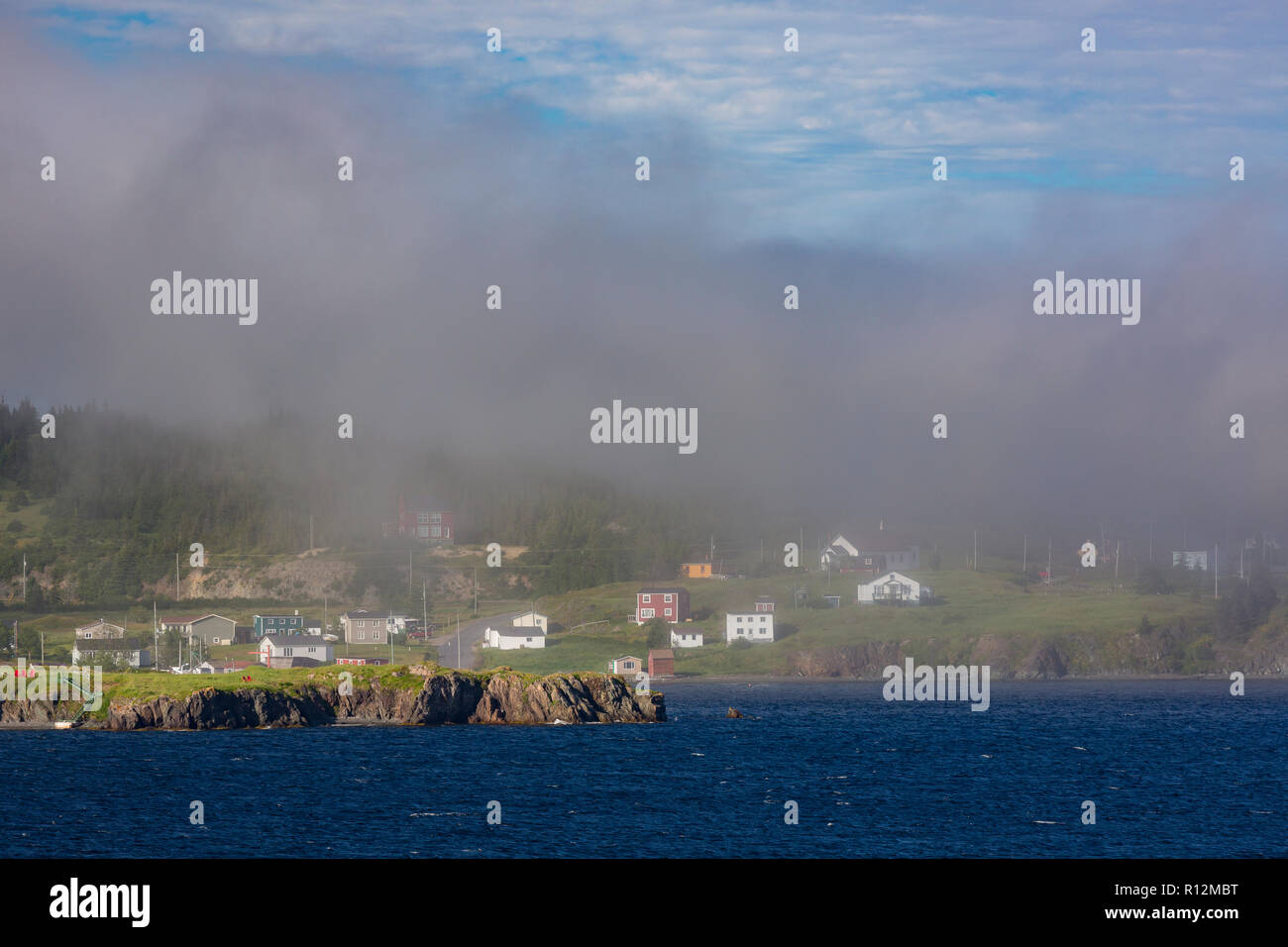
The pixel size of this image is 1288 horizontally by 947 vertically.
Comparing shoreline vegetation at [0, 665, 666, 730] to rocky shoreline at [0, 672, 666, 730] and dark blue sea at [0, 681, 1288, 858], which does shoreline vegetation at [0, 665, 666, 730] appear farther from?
dark blue sea at [0, 681, 1288, 858]

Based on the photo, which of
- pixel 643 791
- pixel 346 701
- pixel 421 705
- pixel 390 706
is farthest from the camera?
pixel 346 701

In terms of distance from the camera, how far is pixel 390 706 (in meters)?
164

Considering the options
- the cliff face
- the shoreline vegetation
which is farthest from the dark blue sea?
the shoreline vegetation

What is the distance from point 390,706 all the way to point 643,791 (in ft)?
224

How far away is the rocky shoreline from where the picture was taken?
156m

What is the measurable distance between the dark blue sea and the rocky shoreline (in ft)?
17.1

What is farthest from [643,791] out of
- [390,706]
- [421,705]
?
[390,706]

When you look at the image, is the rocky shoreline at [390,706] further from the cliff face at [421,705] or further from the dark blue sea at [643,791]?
the dark blue sea at [643,791]

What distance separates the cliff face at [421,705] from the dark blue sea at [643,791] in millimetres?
5146

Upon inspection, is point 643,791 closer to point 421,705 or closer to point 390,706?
point 421,705

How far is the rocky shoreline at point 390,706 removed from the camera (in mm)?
156250
